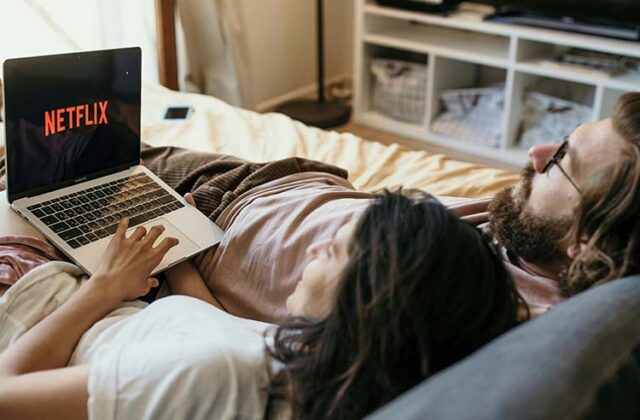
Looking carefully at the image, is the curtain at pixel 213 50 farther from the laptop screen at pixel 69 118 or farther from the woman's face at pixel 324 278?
the woman's face at pixel 324 278

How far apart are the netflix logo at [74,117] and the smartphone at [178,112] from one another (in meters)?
0.71

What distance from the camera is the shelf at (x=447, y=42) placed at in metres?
3.19

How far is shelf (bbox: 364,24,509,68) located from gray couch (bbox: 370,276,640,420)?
96.5 inches

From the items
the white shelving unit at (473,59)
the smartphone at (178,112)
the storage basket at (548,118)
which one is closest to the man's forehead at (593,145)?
the smartphone at (178,112)

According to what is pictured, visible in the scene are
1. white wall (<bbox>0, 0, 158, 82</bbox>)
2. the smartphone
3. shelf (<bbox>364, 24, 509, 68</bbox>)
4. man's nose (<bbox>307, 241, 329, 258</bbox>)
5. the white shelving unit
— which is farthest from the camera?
shelf (<bbox>364, 24, 509, 68</bbox>)

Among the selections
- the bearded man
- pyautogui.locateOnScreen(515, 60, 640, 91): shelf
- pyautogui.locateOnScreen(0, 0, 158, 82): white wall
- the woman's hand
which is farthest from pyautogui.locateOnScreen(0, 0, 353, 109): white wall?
the woman's hand

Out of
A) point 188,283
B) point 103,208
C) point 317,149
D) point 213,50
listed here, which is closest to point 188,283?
point 188,283

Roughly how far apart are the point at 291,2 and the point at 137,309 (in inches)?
111

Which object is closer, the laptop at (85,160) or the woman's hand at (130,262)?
the woman's hand at (130,262)

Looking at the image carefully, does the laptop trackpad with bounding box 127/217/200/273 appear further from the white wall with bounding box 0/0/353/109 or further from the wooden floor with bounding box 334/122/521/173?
the wooden floor with bounding box 334/122/521/173

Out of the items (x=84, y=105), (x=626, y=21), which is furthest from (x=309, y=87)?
(x=84, y=105)

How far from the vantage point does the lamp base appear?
3.54 metres

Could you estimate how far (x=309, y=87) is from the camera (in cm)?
402

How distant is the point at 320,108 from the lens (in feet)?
12.1
